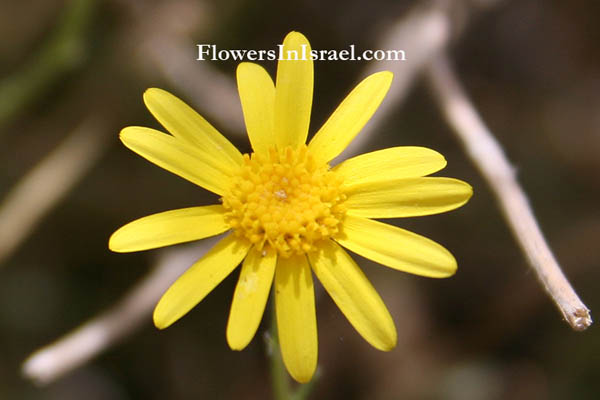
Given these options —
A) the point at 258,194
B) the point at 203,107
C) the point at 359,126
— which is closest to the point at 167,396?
the point at 203,107

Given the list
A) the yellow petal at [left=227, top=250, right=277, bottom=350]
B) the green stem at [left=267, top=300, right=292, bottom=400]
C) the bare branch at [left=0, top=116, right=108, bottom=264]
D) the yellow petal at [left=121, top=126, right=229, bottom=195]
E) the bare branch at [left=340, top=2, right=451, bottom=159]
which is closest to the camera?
the yellow petal at [left=227, top=250, right=277, bottom=350]

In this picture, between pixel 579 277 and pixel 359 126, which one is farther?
pixel 579 277

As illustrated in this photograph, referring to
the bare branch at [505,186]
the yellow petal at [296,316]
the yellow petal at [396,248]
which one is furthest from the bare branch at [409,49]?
the yellow petal at [296,316]

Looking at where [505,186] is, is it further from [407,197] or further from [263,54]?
[263,54]

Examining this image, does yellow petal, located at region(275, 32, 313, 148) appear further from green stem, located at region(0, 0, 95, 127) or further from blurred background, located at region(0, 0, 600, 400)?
green stem, located at region(0, 0, 95, 127)

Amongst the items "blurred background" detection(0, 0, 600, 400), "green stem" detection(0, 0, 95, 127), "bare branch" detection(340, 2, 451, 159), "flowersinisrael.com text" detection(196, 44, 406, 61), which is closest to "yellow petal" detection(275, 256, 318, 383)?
"bare branch" detection(340, 2, 451, 159)

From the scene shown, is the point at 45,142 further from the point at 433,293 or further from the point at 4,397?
the point at 433,293

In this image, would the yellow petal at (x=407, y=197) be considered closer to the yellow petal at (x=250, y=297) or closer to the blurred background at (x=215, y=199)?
the yellow petal at (x=250, y=297)
